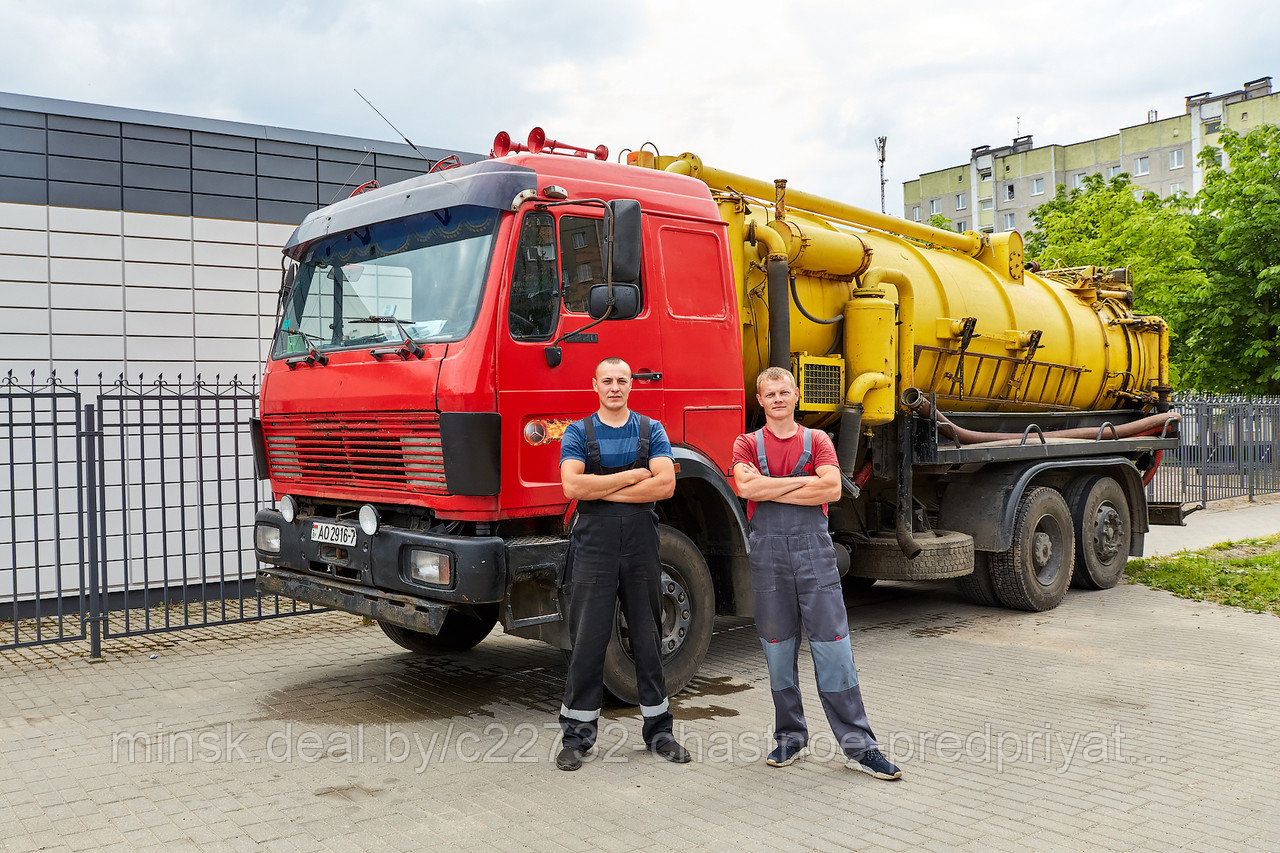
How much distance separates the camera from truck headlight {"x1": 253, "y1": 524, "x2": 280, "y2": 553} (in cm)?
638

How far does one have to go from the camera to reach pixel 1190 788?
176 inches

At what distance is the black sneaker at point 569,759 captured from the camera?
15.8 ft

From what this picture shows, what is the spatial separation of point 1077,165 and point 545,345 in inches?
2742

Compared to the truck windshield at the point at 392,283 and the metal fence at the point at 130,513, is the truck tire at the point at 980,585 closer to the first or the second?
the truck windshield at the point at 392,283

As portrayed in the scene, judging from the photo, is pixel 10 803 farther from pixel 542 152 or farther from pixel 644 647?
pixel 542 152

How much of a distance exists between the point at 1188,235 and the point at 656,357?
1060 inches

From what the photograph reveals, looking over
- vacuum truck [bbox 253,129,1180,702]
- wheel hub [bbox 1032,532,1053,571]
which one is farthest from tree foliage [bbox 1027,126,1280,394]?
vacuum truck [bbox 253,129,1180,702]

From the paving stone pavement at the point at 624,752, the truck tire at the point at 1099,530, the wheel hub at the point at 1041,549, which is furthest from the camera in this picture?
the truck tire at the point at 1099,530

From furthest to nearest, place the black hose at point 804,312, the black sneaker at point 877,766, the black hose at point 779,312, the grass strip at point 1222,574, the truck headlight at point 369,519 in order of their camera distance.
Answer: the grass strip at point 1222,574
the black hose at point 804,312
the black hose at point 779,312
the truck headlight at point 369,519
the black sneaker at point 877,766

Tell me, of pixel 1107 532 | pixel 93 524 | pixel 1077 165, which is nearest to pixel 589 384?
pixel 93 524

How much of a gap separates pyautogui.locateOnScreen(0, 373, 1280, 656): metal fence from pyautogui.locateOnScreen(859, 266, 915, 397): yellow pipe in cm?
486

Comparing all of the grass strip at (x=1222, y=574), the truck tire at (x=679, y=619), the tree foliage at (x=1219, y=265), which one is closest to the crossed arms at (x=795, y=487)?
the truck tire at (x=679, y=619)

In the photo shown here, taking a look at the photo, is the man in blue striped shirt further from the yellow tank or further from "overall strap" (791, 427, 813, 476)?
the yellow tank

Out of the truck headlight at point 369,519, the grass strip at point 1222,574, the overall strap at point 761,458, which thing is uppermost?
the overall strap at point 761,458
